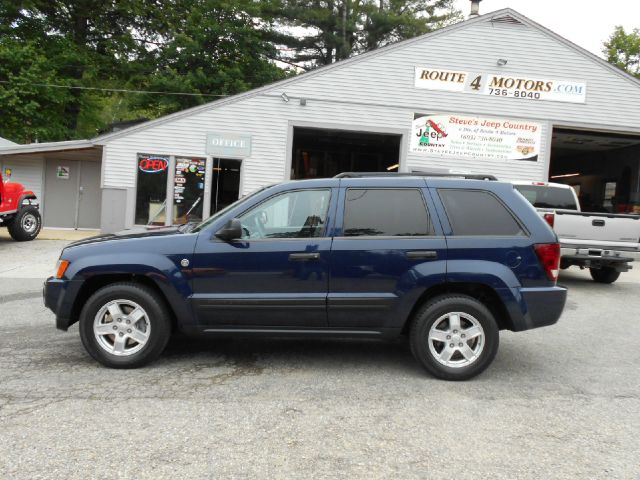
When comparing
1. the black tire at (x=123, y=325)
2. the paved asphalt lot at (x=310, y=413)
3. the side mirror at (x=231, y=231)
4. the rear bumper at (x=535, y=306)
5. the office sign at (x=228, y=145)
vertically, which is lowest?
the paved asphalt lot at (x=310, y=413)

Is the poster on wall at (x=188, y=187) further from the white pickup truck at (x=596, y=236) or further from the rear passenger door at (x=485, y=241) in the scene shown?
the rear passenger door at (x=485, y=241)

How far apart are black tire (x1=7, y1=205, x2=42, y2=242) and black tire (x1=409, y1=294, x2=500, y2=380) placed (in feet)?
41.7

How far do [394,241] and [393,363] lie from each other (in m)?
1.27

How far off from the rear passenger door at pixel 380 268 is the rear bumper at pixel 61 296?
2.26 metres

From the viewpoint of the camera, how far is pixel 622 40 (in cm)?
3562

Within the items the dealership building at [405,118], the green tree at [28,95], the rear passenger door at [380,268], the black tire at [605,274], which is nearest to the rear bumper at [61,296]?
the rear passenger door at [380,268]

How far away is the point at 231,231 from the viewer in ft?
14.6

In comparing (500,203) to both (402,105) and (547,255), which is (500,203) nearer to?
(547,255)

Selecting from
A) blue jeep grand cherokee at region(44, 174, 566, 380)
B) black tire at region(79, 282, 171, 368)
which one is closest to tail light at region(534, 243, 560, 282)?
blue jeep grand cherokee at region(44, 174, 566, 380)

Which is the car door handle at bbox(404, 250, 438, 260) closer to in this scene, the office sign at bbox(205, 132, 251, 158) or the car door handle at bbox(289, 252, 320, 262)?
the car door handle at bbox(289, 252, 320, 262)

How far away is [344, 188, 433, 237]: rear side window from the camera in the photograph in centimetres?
464

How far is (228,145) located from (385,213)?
12402 mm

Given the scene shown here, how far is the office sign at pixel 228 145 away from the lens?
1625 cm

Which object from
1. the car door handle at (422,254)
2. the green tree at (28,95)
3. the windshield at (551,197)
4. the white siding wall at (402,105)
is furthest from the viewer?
the green tree at (28,95)
